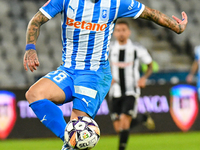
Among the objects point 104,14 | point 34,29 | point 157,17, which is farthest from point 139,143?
point 34,29

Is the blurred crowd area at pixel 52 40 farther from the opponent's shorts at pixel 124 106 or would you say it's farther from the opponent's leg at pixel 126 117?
the opponent's leg at pixel 126 117

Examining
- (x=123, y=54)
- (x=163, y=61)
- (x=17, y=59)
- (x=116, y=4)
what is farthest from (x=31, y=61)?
(x=163, y=61)

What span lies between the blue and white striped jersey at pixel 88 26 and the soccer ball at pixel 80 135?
0.66 m

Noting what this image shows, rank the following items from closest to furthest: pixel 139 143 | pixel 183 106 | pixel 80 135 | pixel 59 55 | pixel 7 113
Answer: pixel 80 135
pixel 139 143
pixel 7 113
pixel 183 106
pixel 59 55

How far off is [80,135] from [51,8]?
1.25m

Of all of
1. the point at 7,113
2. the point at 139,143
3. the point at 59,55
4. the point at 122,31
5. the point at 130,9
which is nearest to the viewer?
the point at 130,9

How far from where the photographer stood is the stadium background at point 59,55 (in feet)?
30.2

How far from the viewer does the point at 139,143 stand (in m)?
8.24

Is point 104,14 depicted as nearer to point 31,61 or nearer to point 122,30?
point 31,61

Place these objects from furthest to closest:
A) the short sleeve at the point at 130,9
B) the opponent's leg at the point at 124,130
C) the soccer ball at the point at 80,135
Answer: the opponent's leg at the point at 124,130 → the short sleeve at the point at 130,9 → the soccer ball at the point at 80,135

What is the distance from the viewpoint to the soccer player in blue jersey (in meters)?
3.86

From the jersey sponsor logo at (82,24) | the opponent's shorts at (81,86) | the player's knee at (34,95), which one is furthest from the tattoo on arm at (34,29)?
the player's knee at (34,95)

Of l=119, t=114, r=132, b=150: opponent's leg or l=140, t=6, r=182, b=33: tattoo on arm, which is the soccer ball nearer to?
l=140, t=6, r=182, b=33: tattoo on arm

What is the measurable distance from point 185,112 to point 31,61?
6.82m
